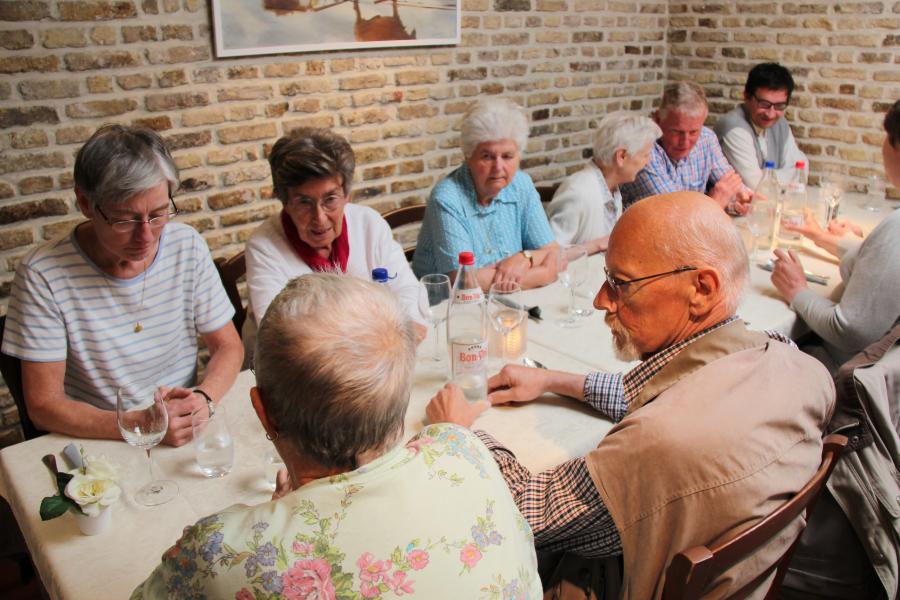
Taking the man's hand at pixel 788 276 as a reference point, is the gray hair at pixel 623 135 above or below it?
above

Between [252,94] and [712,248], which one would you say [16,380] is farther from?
[252,94]

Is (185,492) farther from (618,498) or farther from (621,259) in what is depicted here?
(621,259)

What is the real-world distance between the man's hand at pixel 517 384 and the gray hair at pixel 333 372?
80 centimetres

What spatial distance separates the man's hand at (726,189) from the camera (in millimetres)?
3809

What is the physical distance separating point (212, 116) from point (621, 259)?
231cm

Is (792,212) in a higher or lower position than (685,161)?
lower

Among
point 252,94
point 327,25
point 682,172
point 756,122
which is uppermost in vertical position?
point 327,25

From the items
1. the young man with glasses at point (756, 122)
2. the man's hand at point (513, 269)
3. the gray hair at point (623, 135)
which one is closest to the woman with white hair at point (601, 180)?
the gray hair at point (623, 135)

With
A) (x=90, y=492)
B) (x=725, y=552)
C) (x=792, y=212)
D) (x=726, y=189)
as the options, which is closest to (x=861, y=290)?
(x=792, y=212)

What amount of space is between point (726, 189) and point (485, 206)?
4.93 feet

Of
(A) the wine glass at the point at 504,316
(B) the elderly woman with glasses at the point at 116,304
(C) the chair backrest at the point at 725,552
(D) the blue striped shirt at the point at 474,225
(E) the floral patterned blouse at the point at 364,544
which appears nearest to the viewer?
(E) the floral patterned blouse at the point at 364,544

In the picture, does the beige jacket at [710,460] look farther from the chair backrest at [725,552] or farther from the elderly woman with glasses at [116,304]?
the elderly woman with glasses at [116,304]

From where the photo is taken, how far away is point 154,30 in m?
Result: 2.98

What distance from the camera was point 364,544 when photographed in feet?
3.12
